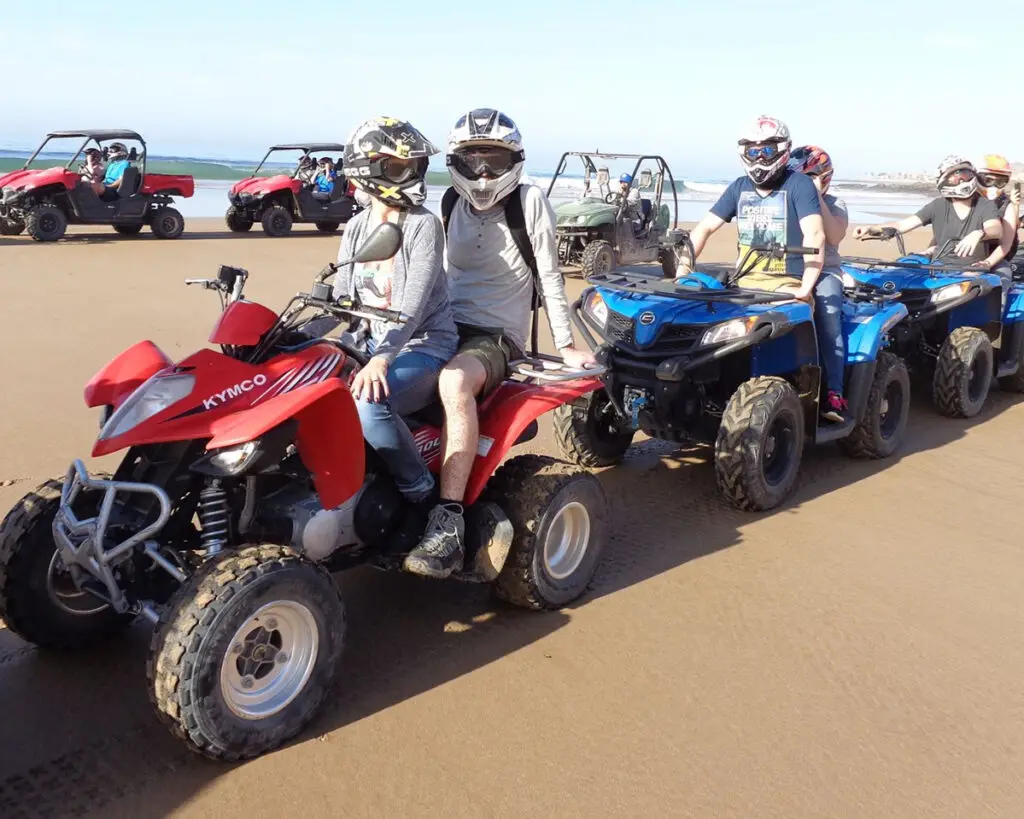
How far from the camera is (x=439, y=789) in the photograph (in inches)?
116

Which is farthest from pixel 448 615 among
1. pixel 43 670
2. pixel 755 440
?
pixel 755 440

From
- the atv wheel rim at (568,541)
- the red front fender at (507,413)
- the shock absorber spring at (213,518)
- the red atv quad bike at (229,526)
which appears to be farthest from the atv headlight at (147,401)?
the atv wheel rim at (568,541)

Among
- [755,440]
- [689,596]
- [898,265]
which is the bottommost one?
[689,596]

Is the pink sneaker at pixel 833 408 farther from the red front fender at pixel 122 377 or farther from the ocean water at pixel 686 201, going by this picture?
the ocean water at pixel 686 201

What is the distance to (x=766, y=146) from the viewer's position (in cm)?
576

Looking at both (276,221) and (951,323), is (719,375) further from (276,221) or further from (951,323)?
(276,221)

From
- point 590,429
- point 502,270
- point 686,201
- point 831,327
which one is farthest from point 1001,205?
point 686,201

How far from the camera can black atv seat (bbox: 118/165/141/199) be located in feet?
56.1

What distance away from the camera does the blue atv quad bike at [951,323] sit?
7.40 metres

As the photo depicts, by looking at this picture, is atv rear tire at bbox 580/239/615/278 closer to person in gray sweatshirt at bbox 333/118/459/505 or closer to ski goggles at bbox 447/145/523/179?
ski goggles at bbox 447/145/523/179

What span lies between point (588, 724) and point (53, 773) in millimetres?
1651

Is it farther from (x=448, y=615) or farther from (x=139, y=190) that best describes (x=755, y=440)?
(x=139, y=190)

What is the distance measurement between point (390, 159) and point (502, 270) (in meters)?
0.76

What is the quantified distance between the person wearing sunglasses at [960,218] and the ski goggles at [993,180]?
17 centimetres
